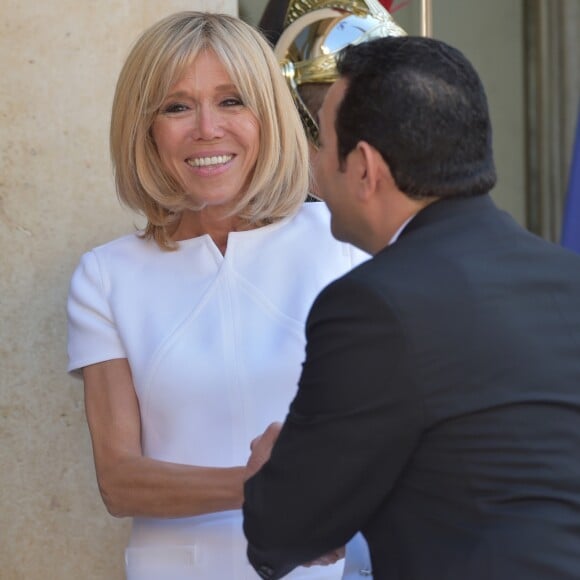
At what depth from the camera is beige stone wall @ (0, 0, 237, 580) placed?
3947 millimetres

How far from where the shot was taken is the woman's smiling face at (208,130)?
312 cm

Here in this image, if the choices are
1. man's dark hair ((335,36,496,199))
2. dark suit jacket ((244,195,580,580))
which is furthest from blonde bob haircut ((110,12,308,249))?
dark suit jacket ((244,195,580,580))

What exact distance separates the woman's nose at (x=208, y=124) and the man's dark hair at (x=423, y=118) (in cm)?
95

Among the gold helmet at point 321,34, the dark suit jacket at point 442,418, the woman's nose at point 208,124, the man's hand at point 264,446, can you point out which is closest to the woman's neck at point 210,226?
the woman's nose at point 208,124

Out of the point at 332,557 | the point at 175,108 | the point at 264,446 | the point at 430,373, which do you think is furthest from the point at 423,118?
the point at 175,108

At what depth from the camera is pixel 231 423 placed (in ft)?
9.72

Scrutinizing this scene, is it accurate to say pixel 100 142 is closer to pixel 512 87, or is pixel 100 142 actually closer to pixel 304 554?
pixel 304 554

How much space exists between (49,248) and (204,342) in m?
1.10

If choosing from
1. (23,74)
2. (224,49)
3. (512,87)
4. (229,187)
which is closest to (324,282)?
(229,187)

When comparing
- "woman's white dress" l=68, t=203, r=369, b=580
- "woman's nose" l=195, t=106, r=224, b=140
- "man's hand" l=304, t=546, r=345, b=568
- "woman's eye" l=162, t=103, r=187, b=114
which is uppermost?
"woman's eye" l=162, t=103, r=187, b=114

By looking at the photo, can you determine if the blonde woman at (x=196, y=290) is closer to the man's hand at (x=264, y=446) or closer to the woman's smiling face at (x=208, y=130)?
the woman's smiling face at (x=208, y=130)

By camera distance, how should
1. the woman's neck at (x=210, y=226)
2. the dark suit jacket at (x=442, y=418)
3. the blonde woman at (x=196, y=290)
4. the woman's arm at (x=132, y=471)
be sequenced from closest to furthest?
the dark suit jacket at (x=442, y=418), the woman's arm at (x=132, y=471), the blonde woman at (x=196, y=290), the woman's neck at (x=210, y=226)

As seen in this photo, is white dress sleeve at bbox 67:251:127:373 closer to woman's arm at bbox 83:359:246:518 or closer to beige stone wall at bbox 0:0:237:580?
woman's arm at bbox 83:359:246:518

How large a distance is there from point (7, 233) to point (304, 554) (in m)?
2.06
